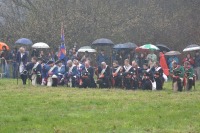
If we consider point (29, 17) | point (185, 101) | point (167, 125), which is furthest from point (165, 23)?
point (167, 125)

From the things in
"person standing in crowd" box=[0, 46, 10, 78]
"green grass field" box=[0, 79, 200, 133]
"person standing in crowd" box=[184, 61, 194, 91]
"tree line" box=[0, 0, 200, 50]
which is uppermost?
"tree line" box=[0, 0, 200, 50]

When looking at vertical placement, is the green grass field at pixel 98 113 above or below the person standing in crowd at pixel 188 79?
below

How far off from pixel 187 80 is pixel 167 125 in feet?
36.5

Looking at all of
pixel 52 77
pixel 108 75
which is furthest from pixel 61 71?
pixel 108 75

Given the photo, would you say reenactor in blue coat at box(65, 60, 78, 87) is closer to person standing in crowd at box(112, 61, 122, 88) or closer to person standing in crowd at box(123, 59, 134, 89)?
person standing in crowd at box(112, 61, 122, 88)

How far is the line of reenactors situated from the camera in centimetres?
2342

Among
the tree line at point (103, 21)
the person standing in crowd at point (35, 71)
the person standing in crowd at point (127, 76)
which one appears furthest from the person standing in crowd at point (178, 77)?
the tree line at point (103, 21)

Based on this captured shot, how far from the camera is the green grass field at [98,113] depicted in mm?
12000

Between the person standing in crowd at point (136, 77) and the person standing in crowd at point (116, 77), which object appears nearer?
the person standing in crowd at point (136, 77)

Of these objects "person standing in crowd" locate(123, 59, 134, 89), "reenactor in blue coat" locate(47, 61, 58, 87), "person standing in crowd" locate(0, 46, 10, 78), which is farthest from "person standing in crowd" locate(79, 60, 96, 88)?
"person standing in crowd" locate(0, 46, 10, 78)

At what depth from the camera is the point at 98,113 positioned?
47.0 ft

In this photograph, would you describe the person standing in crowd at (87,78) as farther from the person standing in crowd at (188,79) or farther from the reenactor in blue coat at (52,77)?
the person standing in crowd at (188,79)

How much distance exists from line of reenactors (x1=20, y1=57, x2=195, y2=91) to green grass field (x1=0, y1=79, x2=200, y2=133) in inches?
153

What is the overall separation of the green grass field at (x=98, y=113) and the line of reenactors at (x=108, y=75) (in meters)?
3.88
